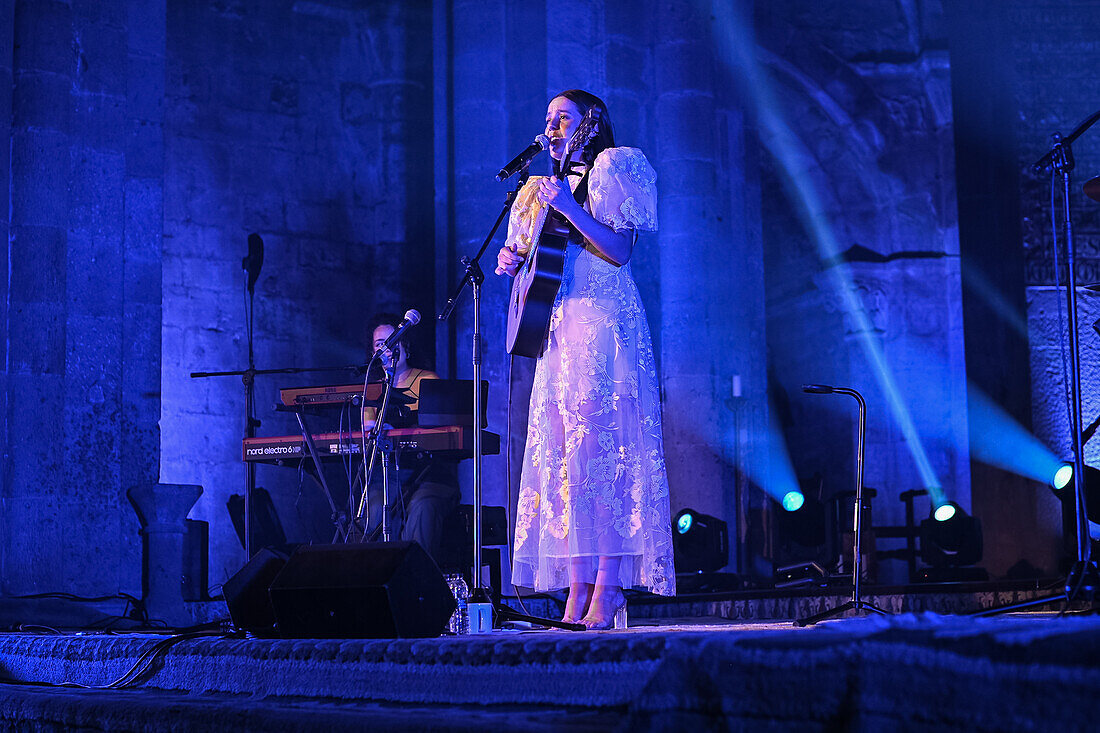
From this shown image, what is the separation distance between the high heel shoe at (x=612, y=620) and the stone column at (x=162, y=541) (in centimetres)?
290

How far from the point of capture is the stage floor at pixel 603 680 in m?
1.30

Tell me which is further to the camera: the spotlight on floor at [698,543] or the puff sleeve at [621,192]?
the spotlight on floor at [698,543]

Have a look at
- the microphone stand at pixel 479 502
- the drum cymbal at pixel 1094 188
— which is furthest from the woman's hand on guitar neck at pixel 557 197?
the drum cymbal at pixel 1094 188

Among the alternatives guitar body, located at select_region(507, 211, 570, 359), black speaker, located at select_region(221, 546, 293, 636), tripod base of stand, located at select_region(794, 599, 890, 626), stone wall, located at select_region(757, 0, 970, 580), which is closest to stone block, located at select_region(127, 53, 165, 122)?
guitar body, located at select_region(507, 211, 570, 359)

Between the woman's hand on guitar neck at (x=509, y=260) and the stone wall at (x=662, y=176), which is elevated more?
the stone wall at (x=662, y=176)

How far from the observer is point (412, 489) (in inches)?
260

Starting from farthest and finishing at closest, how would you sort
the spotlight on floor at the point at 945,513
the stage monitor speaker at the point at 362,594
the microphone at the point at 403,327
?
the spotlight on floor at the point at 945,513 → the microphone at the point at 403,327 → the stage monitor speaker at the point at 362,594

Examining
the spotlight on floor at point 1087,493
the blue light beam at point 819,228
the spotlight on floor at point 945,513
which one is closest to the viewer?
the spotlight on floor at point 1087,493

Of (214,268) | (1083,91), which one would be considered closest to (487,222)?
(214,268)

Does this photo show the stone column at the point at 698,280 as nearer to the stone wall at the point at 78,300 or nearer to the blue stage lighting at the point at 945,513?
the blue stage lighting at the point at 945,513

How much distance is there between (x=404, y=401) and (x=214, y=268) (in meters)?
3.16

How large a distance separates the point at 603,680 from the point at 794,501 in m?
6.92

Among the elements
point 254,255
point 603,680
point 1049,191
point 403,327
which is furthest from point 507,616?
point 1049,191

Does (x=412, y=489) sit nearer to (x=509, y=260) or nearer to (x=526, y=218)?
(x=509, y=260)
